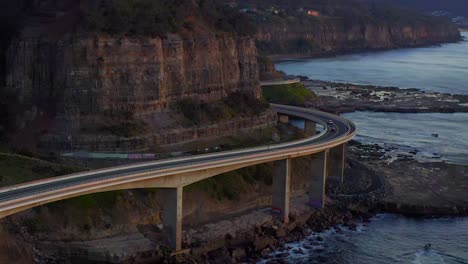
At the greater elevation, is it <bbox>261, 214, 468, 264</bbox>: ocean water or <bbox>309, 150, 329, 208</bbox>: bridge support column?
<bbox>309, 150, 329, 208</bbox>: bridge support column

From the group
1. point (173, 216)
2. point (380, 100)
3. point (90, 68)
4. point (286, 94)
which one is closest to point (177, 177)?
point (173, 216)

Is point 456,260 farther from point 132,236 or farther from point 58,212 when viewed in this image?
point 58,212

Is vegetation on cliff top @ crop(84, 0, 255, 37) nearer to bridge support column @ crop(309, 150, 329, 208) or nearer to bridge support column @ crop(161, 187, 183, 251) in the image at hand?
bridge support column @ crop(309, 150, 329, 208)

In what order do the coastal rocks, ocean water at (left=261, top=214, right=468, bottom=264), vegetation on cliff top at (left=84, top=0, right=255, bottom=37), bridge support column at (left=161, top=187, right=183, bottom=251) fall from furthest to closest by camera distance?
the coastal rocks
vegetation on cliff top at (left=84, top=0, right=255, bottom=37)
ocean water at (left=261, top=214, right=468, bottom=264)
bridge support column at (left=161, top=187, right=183, bottom=251)

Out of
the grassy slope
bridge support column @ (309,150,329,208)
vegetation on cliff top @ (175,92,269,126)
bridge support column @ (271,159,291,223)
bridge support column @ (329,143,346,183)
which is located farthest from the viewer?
bridge support column @ (329,143,346,183)

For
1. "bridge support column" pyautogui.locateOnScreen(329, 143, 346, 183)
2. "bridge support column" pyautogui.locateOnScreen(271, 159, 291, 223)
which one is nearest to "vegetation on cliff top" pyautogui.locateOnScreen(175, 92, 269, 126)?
"bridge support column" pyautogui.locateOnScreen(329, 143, 346, 183)

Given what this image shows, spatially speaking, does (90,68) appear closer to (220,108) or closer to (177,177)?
(220,108)

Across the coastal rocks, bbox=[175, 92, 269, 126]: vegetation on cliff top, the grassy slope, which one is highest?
bbox=[175, 92, 269, 126]: vegetation on cliff top
